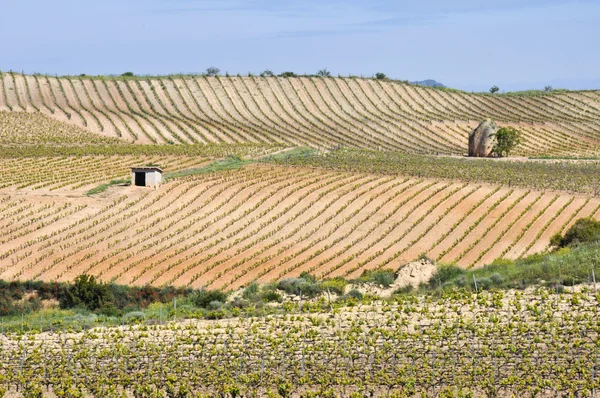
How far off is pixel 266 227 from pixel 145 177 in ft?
44.7

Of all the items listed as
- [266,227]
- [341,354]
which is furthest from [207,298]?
[266,227]

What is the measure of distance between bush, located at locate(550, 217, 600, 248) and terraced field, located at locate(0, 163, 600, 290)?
1.21m

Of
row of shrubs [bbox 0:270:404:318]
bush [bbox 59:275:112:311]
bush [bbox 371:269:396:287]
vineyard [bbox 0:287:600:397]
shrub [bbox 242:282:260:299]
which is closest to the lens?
vineyard [bbox 0:287:600:397]

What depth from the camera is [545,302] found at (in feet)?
141

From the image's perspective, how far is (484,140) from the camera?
4072 inches

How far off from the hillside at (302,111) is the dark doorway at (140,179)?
3291 cm

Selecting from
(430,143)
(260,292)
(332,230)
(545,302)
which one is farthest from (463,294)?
(430,143)

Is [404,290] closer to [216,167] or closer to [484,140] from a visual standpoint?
[216,167]

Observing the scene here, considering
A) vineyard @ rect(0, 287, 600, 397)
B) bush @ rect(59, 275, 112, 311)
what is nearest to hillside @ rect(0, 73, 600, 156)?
bush @ rect(59, 275, 112, 311)

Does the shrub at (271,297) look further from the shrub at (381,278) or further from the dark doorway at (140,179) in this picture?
the dark doorway at (140,179)

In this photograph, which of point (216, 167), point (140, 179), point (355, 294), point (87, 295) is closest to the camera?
point (355, 294)

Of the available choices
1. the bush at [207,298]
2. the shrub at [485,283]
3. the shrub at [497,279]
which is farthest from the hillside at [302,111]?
the shrub at [485,283]

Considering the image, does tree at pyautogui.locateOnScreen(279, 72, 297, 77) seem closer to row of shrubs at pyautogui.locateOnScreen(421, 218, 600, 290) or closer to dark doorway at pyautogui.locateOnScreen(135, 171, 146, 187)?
dark doorway at pyautogui.locateOnScreen(135, 171, 146, 187)

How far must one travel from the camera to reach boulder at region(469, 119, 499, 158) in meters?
103
